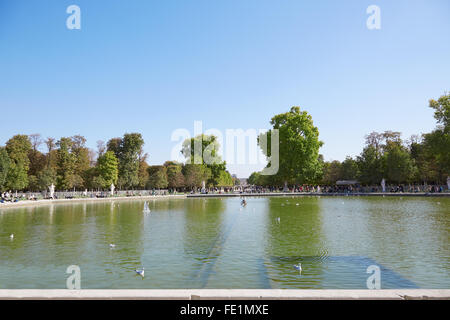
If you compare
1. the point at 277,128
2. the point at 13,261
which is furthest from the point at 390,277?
the point at 277,128

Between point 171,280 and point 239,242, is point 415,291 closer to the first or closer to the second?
point 171,280

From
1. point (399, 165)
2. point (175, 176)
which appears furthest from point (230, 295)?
point (175, 176)

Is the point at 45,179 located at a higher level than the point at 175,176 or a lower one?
lower

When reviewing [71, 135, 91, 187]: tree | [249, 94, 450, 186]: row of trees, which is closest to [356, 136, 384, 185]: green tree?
[249, 94, 450, 186]: row of trees

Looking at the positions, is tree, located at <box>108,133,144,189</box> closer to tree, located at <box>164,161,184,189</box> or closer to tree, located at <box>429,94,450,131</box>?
tree, located at <box>164,161,184,189</box>

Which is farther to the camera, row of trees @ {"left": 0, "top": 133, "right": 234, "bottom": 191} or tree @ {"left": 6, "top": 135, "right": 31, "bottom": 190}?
row of trees @ {"left": 0, "top": 133, "right": 234, "bottom": 191}

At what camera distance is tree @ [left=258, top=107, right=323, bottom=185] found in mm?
54875

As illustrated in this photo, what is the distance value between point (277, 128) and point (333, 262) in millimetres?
49583

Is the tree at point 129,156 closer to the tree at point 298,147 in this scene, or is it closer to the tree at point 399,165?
the tree at point 298,147

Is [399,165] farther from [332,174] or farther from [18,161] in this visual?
[18,161]

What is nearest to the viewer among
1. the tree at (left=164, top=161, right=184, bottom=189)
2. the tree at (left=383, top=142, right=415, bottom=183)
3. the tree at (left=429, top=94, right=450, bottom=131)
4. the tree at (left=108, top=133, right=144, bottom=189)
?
the tree at (left=429, top=94, right=450, bottom=131)

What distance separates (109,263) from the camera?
9.79 metres

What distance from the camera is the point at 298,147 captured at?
5459 cm

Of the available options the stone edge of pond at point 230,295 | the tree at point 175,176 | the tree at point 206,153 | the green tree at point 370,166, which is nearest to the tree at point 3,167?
the tree at point 175,176
